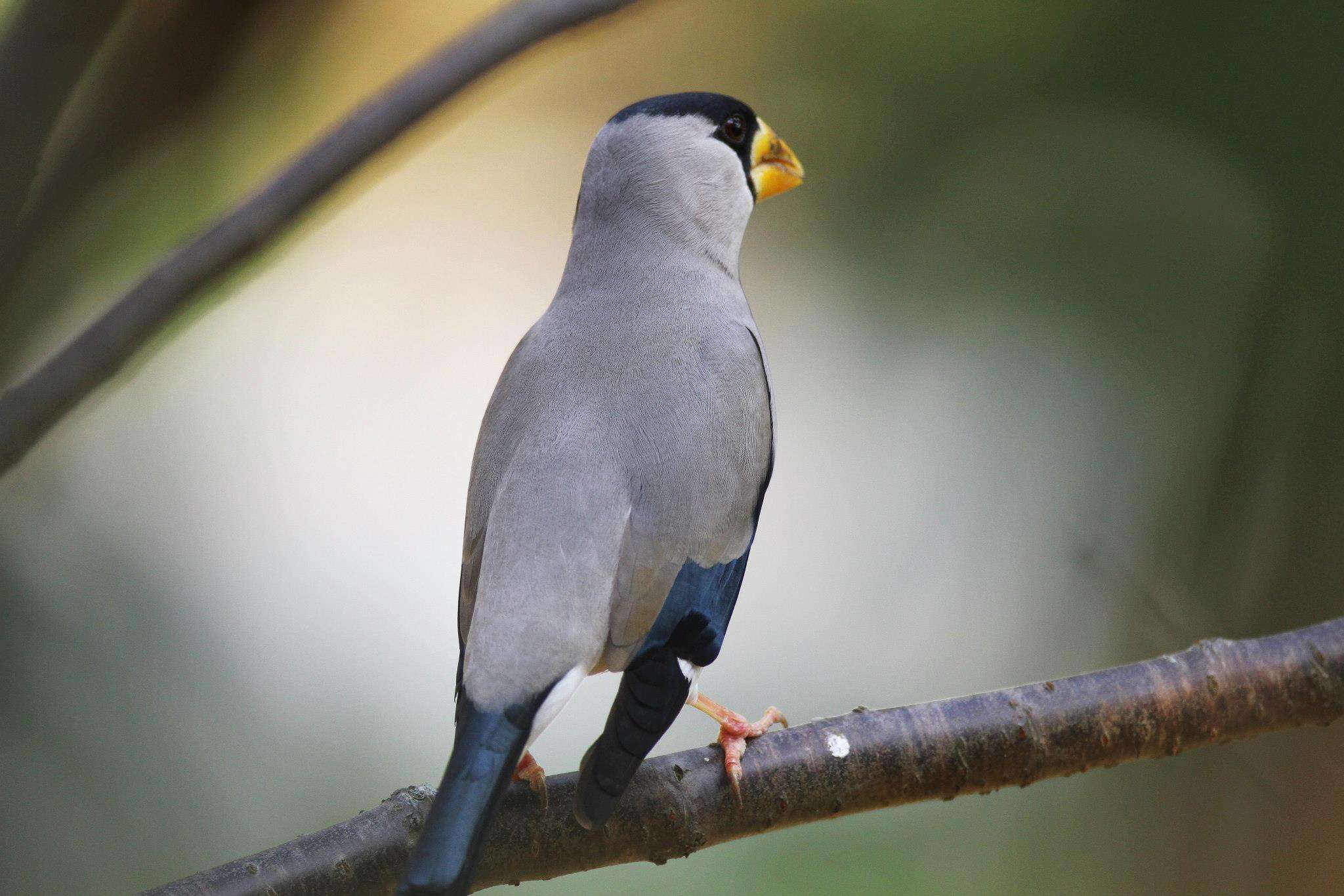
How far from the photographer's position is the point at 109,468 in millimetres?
4254

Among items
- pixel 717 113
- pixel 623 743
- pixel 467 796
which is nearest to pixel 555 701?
pixel 623 743

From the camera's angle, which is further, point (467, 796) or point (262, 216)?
point (467, 796)

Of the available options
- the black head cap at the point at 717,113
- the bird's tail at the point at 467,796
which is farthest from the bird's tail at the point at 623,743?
the black head cap at the point at 717,113

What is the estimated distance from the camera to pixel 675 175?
249cm

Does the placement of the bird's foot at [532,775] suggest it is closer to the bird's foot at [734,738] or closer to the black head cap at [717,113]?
the bird's foot at [734,738]

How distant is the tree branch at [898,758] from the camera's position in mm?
1769

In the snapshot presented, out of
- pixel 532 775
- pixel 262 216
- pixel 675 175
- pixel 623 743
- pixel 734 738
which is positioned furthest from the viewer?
pixel 675 175

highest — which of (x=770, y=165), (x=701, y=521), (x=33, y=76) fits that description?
(x=33, y=76)

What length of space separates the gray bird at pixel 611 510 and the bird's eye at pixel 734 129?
0.28 metres

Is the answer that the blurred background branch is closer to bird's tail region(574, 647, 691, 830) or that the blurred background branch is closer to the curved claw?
bird's tail region(574, 647, 691, 830)

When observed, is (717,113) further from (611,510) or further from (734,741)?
(734,741)

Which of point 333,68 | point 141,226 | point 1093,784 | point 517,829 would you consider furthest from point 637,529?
point 1093,784

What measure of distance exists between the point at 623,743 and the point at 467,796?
0.27m

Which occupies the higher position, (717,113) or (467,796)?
(717,113)
